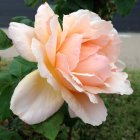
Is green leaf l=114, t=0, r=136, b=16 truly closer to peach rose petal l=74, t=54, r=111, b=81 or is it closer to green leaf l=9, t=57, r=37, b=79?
green leaf l=9, t=57, r=37, b=79

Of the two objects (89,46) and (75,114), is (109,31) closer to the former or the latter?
(89,46)

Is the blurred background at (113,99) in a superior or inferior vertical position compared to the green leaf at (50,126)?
inferior

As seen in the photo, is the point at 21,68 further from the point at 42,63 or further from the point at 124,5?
the point at 124,5

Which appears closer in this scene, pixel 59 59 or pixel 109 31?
pixel 59 59

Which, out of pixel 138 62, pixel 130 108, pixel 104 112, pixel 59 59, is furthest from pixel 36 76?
pixel 138 62

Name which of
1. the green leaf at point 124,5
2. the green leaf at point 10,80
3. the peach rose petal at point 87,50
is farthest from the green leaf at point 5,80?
the green leaf at point 124,5

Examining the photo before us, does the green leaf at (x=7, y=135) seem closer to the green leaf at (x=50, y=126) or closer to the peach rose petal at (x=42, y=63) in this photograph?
the green leaf at (x=50, y=126)
